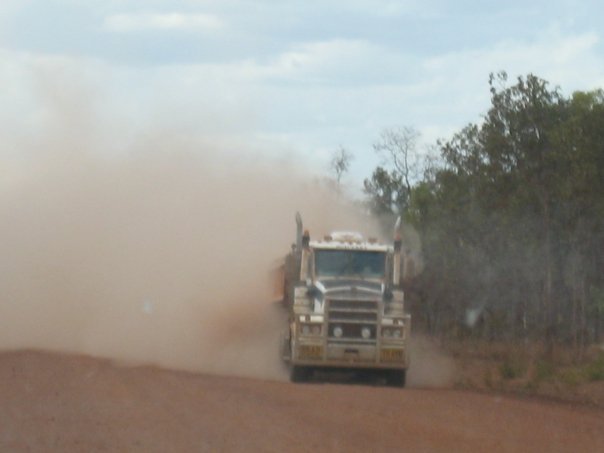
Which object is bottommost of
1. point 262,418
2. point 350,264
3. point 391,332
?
point 262,418

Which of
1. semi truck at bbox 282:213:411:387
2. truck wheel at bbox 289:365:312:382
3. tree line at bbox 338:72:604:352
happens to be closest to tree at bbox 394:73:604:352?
tree line at bbox 338:72:604:352

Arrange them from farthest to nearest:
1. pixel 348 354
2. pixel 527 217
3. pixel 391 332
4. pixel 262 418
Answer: pixel 527 217, pixel 391 332, pixel 348 354, pixel 262 418

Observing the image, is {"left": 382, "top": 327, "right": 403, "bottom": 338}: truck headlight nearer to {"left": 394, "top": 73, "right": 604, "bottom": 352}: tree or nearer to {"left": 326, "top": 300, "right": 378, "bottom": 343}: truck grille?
{"left": 326, "top": 300, "right": 378, "bottom": 343}: truck grille

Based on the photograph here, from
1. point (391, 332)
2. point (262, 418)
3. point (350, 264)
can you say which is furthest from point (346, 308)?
point (262, 418)

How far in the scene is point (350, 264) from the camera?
90.4ft

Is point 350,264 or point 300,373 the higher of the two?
point 350,264

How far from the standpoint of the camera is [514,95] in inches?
1345

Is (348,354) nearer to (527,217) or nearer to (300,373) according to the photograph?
(300,373)

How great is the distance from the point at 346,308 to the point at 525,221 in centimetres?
1054

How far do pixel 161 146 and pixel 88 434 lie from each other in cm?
2700

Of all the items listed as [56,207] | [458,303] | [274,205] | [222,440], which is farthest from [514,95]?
[222,440]

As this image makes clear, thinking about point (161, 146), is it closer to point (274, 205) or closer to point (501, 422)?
point (274, 205)

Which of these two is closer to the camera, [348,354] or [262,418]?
[262,418]

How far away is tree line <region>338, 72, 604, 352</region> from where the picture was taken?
32625 mm
